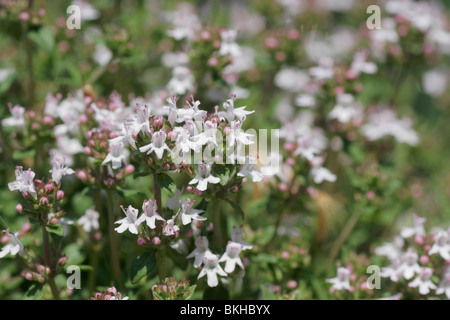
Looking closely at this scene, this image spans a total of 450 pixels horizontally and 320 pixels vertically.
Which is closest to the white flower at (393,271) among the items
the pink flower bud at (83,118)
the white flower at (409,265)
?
the white flower at (409,265)

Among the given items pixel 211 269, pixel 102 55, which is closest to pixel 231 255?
pixel 211 269

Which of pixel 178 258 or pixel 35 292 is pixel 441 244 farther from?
pixel 35 292

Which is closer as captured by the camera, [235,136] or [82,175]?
[235,136]

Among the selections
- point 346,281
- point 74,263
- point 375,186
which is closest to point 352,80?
point 375,186

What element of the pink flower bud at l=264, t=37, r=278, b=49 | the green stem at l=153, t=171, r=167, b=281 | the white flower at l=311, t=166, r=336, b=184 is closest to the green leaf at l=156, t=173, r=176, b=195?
the green stem at l=153, t=171, r=167, b=281

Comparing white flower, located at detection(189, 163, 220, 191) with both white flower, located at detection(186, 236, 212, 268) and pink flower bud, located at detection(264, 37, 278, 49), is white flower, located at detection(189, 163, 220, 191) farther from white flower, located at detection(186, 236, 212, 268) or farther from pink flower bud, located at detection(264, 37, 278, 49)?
pink flower bud, located at detection(264, 37, 278, 49)

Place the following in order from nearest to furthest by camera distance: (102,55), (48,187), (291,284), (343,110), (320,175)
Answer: (48,187)
(291,284)
(320,175)
(343,110)
(102,55)
